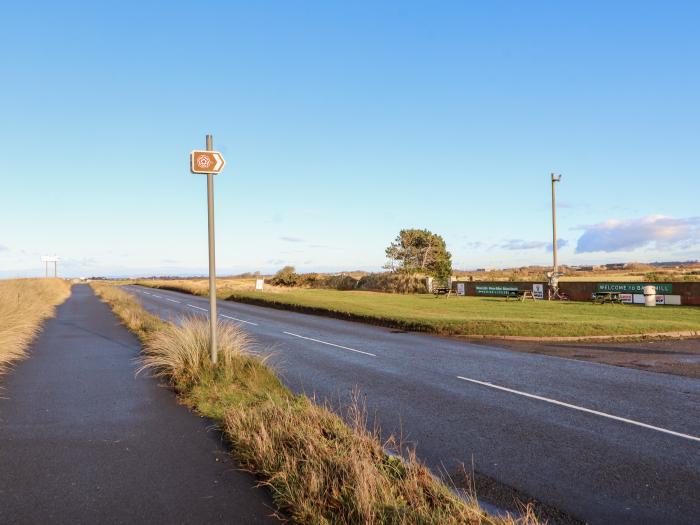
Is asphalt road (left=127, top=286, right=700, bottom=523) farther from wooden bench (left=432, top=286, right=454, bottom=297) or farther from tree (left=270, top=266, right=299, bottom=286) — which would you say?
tree (left=270, top=266, right=299, bottom=286)

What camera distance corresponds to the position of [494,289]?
138 feet

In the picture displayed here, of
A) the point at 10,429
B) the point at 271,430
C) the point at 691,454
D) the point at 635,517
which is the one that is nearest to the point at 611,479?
the point at 635,517

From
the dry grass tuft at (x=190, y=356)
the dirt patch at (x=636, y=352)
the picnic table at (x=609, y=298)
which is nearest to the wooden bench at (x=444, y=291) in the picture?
the picnic table at (x=609, y=298)

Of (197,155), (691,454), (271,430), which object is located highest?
(197,155)

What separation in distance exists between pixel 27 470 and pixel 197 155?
17.6ft

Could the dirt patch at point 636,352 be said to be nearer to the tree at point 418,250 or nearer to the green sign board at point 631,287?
the green sign board at point 631,287

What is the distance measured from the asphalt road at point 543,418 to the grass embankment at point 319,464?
37.8 inches

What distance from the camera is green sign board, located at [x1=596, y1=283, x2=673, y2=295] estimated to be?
30.3m

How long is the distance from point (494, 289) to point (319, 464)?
39.3 metres

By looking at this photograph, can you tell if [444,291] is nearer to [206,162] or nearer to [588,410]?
[588,410]

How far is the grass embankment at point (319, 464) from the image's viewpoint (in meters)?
3.89

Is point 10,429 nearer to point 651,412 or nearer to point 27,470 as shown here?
point 27,470

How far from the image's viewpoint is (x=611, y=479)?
202 inches

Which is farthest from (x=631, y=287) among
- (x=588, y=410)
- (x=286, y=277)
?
(x=286, y=277)
